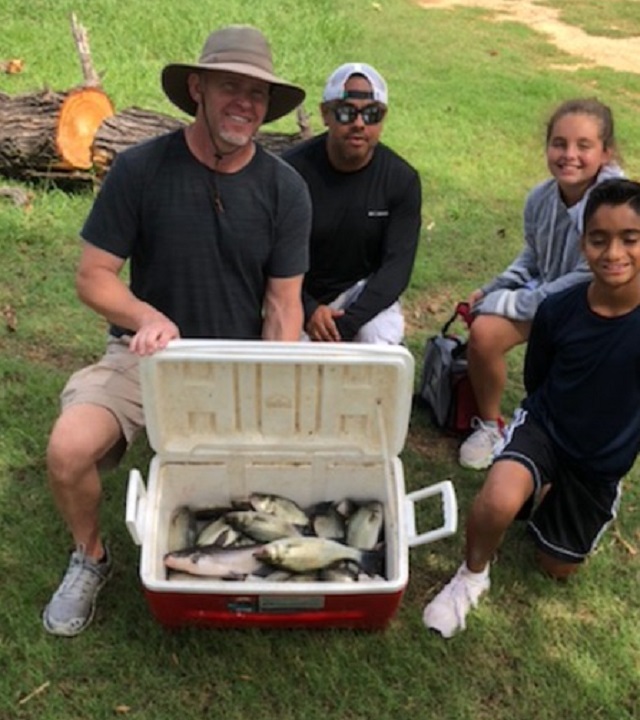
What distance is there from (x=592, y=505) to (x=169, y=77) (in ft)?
6.75

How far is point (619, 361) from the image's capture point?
9.35 feet

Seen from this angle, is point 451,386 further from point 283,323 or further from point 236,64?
point 236,64

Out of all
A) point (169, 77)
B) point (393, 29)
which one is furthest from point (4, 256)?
point (393, 29)

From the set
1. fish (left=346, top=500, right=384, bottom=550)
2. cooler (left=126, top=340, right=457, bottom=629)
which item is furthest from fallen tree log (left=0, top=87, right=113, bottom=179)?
fish (left=346, top=500, right=384, bottom=550)

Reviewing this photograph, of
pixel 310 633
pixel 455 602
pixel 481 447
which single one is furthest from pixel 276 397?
pixel 481 447

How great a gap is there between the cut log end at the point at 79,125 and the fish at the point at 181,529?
3.88 metres

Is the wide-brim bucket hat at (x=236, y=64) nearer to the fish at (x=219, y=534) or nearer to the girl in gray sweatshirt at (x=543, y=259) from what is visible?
the girl in gray sweatshirt at (x=543, y=259)

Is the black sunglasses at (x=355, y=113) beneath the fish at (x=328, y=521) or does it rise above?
above

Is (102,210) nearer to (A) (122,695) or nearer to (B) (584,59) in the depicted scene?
(A) (122,695)

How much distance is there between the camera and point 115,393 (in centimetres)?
295

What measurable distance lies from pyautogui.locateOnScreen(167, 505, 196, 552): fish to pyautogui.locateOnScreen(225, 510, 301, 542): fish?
146 mm

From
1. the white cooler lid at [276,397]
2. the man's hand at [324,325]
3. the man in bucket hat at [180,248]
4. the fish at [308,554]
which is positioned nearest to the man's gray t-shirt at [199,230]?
the man in bucket hat at [180,248]

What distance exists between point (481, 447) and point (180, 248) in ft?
5.37

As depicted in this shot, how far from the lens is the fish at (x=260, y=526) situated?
2898mm
